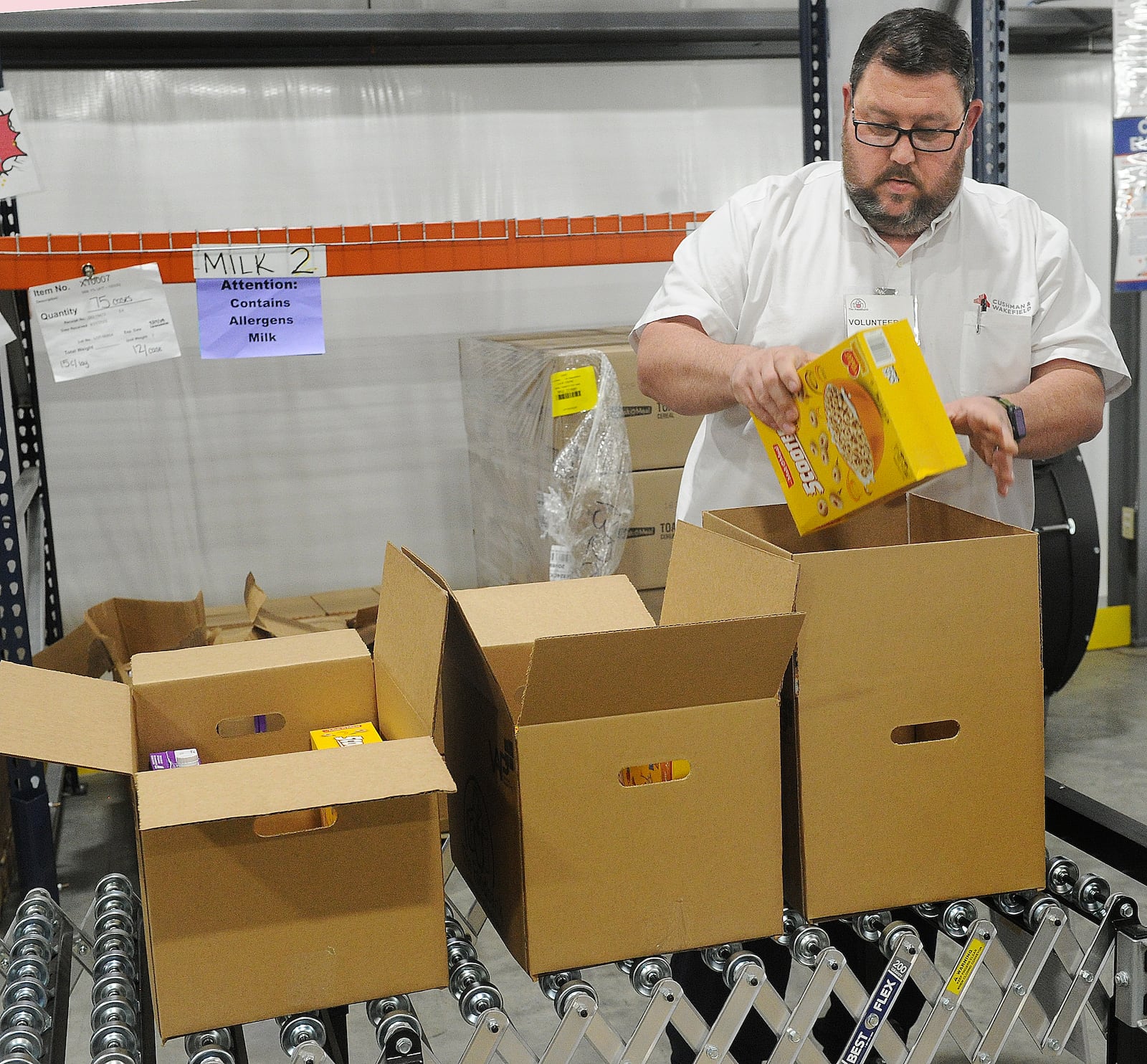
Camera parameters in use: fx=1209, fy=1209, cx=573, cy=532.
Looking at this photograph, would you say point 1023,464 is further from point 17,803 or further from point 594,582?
point 17,803

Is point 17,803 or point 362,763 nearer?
point 362,763

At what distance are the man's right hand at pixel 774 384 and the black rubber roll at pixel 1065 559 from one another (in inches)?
95.0

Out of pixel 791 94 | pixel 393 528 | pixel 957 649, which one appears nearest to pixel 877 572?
pixel 957 649

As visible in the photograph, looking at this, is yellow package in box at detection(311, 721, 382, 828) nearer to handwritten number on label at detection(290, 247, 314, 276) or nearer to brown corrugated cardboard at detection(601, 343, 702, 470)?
handwritten number on label at detection(290, 247, 314, 276)

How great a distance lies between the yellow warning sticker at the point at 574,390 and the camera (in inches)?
114

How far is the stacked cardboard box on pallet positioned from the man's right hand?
1.65 meters

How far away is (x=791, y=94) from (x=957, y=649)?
3.39 metres

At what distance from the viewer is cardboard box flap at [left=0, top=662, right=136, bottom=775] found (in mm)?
1141

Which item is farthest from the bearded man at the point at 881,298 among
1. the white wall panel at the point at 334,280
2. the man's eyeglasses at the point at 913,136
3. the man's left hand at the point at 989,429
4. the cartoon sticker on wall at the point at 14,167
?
the white wall panel at the point at 334,280

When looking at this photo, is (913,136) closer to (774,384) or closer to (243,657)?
(774,384)

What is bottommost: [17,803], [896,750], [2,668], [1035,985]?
[17,803]

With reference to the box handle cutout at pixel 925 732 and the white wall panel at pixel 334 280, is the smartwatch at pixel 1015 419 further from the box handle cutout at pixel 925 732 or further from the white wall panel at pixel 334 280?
the white wall panel at pixel 334 280

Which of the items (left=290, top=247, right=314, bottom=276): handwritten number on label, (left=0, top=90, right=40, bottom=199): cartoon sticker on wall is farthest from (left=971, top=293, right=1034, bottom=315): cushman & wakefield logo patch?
(left=0, top=90, right=40, bottom=199): cartoon sticker on wall

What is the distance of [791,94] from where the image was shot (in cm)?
419
